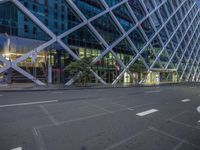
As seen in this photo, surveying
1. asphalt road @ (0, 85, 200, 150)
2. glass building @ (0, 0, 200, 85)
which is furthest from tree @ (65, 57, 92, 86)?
asphalt road @ (0, 85, 200, 150)

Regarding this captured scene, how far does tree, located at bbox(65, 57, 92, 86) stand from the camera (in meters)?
26.5

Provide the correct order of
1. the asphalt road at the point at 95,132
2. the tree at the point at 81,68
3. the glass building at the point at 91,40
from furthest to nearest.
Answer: the tree at the point at 81,68 → the glass building at the point at 91,40 → the asphalt road at the point at 95,132

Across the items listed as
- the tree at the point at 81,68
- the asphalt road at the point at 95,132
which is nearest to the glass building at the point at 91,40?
the tree at the point at 81,68

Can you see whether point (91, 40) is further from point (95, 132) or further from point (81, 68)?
point (95, 132)

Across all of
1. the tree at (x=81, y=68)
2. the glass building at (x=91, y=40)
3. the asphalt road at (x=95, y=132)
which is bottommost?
the asphalt road at (x=95, y=132)

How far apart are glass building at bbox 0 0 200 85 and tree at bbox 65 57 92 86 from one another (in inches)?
46.4

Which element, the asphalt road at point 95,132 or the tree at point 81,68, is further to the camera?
the tree at point 81,68

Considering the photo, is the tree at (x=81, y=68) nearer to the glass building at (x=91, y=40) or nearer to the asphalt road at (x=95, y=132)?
the glass building at (x=91, y=40)

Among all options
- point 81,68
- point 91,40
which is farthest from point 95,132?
point 91,40

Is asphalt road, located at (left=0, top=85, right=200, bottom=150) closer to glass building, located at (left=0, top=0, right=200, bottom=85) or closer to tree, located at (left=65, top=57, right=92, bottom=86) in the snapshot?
glass building, located at (left=0, top=0, right=200, bottom=85)

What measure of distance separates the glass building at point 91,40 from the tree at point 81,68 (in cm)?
118

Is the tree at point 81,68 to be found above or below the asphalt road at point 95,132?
above

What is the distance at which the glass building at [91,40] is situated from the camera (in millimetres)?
24625

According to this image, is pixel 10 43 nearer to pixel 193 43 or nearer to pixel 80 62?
pixel 80 62
